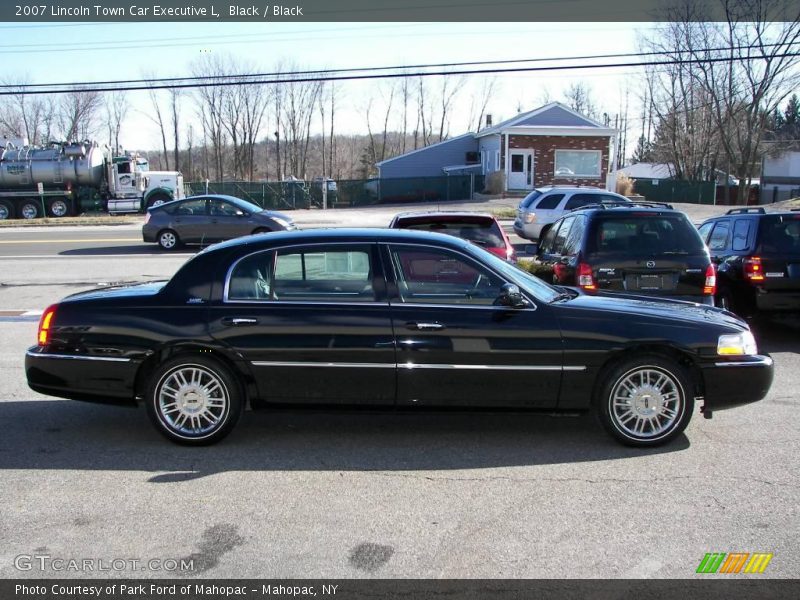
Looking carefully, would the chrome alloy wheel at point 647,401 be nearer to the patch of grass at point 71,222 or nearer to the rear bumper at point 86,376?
the rear bumper at point 86,376

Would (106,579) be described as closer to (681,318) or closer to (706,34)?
(681,318)

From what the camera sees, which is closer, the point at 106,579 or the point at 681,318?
the point at 106,579

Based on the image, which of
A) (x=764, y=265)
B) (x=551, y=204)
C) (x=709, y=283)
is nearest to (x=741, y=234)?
(x=764, y=265)

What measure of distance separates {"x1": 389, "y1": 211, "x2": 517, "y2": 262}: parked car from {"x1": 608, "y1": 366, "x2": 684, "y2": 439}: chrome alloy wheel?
4469mm

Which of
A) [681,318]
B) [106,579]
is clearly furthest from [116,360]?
[681,318]

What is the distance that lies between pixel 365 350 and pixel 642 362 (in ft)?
6.49

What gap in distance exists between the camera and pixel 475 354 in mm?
5039

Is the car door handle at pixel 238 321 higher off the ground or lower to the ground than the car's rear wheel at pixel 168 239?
higher

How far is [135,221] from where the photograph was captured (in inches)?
1299

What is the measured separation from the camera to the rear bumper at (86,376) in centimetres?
521

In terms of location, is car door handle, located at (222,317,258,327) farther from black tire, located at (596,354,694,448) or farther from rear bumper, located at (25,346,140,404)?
black tire, located at (596,354,694,448)

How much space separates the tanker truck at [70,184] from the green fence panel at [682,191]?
103 ft

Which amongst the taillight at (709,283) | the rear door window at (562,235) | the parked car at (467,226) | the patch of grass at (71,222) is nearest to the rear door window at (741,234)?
the taillight at (709,283)

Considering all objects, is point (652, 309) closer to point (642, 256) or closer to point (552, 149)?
point (642, 256)
